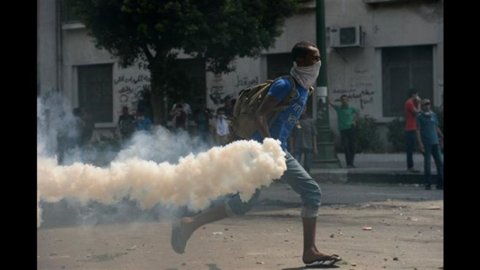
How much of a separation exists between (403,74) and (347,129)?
4244 mm

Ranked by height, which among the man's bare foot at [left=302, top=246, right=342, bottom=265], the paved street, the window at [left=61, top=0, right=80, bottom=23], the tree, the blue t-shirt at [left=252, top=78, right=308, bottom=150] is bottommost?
the paved street

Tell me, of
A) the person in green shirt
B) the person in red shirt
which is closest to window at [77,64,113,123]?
the person in green shirt

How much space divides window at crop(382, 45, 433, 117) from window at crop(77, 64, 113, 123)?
21.8 feet

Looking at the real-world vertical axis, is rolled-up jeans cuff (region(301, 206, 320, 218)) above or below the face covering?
below

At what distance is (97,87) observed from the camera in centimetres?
2250

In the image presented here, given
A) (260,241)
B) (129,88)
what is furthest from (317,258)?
(129,88)

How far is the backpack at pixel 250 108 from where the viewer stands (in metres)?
6.28

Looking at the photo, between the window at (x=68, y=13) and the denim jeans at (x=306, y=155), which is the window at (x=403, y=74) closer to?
the denim jeans at (x=306, y=155)

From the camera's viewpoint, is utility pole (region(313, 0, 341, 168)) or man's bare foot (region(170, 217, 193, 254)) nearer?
man's bare foot (region(170, 217, 193, 254))

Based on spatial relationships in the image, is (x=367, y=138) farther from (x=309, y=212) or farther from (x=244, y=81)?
(x=309, y=212)

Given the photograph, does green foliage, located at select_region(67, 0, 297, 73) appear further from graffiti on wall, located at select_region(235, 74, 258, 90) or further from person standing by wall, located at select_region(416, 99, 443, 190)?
person standing by wall, located at select_region(416, 99, 443, 190)

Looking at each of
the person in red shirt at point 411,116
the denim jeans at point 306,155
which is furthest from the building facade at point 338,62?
the person in red shirt at point 411,116

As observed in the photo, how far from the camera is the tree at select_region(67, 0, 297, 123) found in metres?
16.5

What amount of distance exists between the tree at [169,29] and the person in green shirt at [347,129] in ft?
8.22
